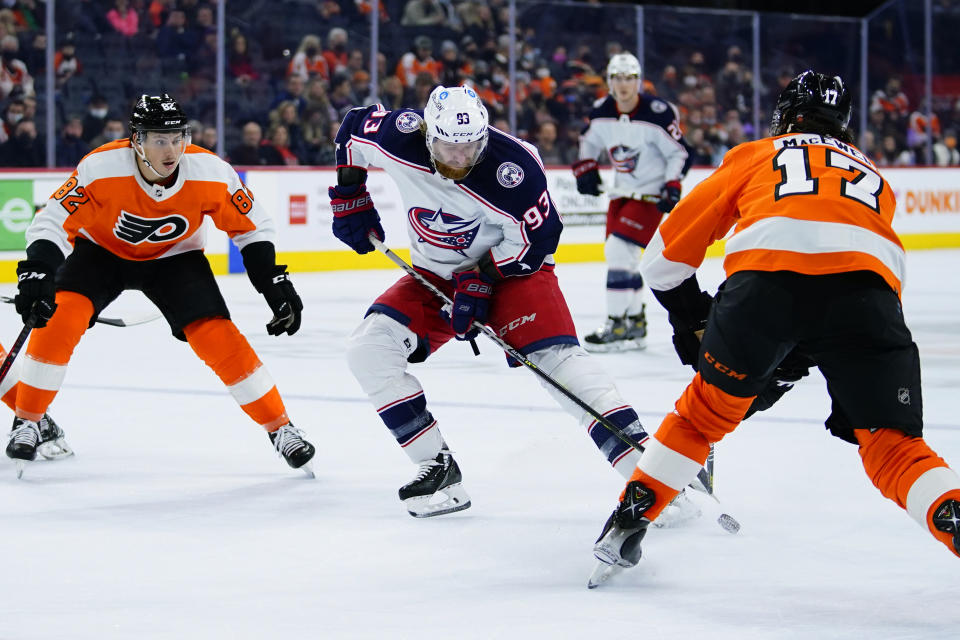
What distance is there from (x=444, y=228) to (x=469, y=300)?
227mm

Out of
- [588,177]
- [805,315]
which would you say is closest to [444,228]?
[805,315]

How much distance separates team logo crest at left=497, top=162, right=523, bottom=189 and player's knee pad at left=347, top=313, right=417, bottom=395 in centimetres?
44

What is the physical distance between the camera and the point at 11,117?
899cm

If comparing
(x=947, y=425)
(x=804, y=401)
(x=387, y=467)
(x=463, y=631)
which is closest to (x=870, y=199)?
(x=463, y=631)

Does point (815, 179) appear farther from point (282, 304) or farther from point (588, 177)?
point (588, 177)

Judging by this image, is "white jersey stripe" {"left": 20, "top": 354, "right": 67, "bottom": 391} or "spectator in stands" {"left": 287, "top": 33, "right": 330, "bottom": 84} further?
"spectator in stands" {"left": 287, "top": 33, "right": 330, "bottom": 84}

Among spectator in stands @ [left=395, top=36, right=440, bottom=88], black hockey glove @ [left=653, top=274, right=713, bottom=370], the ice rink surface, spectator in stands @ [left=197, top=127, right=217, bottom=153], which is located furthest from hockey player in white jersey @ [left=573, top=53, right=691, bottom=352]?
spectator in stands @ [left=395, top=36, right=440, bottom=88]

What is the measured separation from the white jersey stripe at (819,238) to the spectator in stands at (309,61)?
826 centimetres

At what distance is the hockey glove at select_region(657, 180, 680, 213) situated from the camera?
21.1ft

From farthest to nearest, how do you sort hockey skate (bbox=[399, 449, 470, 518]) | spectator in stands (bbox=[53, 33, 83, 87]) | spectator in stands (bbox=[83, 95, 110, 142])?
spectator in stands (bbox=[83, 95, 110, 142]) < spectator in stands (bbox=[53, 33, 83, 87]) < hockey skate (bbox=[399, 449, 470, 518])

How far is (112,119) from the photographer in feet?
30.9

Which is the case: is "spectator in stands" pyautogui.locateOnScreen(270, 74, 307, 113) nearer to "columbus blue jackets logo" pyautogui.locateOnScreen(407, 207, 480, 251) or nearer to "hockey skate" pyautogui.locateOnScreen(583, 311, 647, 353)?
"hockey skate" pyautogui.locateOnScreen(583, 311, 647, 353)

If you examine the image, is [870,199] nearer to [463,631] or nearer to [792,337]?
[792,337]

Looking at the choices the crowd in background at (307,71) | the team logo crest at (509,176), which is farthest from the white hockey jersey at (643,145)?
the crowd in background at (307,71)
